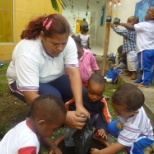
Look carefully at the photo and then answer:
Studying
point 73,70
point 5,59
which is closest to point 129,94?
point 73,70

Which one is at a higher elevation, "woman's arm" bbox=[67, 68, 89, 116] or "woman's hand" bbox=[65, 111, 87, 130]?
"woman's arm" bbox=[67, 68, 89, 116]

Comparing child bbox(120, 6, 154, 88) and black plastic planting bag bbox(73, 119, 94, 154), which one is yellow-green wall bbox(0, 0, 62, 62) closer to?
child bbox(120, 6, 154, 88)

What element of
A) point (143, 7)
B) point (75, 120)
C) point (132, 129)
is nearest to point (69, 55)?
point (75, 120)

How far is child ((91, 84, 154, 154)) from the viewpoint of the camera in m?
1.26

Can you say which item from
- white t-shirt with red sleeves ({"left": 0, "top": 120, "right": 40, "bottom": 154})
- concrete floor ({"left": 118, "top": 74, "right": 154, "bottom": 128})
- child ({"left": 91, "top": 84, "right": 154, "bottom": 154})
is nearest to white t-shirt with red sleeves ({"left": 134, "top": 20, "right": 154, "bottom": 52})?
concrete floor ({"left": 118, "top": 74, "right": 154, "bottom": 128})

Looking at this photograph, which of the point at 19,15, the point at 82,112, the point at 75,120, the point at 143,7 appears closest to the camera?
the point at 75,120

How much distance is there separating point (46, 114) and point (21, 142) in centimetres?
17

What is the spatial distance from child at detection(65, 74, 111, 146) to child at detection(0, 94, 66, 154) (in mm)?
555

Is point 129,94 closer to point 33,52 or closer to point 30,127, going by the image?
point 30,127

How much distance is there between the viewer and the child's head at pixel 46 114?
3.30 feet

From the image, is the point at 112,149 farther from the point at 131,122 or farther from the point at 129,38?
the point at 129,38

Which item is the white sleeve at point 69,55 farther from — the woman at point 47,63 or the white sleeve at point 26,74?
the white sleeve at point 26,74

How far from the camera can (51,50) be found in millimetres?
1447

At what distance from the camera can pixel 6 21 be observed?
4.88 metres
